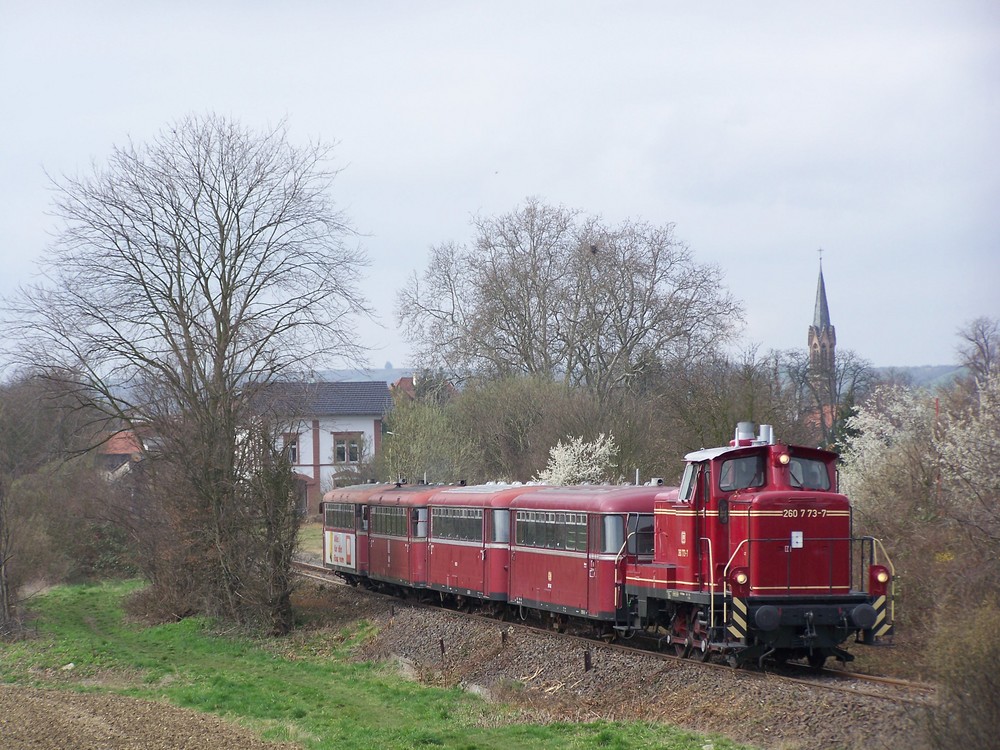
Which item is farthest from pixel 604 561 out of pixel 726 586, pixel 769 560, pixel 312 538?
pixel 312 538

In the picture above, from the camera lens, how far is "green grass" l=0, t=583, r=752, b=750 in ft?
46.6

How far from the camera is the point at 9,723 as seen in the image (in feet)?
47.9

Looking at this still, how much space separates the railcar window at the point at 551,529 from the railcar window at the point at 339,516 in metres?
12.8

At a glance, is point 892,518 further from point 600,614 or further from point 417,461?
point 417,461

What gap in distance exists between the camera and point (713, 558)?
53.6 ft

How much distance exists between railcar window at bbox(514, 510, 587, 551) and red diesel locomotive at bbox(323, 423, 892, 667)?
4 cm

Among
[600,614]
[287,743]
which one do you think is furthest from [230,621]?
[287,743]

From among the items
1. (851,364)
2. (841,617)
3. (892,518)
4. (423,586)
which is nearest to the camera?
(841,617)

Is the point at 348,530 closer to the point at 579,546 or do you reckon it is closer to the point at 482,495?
the point at 482,495

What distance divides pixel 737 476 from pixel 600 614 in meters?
4.28

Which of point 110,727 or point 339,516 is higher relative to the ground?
point 339,516

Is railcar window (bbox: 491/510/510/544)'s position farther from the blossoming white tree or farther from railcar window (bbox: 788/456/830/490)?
the blossoming white tree

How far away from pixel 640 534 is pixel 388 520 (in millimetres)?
13049

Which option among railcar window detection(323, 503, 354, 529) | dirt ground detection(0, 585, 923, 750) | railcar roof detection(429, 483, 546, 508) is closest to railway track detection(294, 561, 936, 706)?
dirt ground detection(0, 585, 923, 750)
